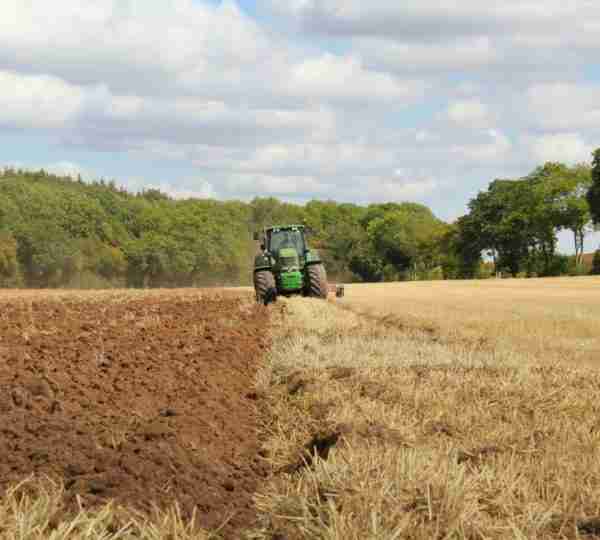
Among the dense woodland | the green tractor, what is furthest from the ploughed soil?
the dense woodland

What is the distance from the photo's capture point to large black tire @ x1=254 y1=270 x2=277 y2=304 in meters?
26.0

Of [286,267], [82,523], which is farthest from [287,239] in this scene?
[82,523]

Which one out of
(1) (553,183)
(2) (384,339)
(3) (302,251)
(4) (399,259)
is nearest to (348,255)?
(4) (399,259)

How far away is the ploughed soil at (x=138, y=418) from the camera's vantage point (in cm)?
580

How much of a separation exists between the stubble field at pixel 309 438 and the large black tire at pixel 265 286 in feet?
32.4

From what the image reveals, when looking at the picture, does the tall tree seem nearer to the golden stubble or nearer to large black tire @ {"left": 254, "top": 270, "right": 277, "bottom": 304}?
large black tire @ {"left": 254, "top": 270, "right": 277, "bottom": 304}

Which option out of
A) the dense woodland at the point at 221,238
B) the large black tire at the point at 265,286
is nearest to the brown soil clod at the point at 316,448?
the large black tire at the point at 265,286

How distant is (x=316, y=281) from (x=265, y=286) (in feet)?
4.54

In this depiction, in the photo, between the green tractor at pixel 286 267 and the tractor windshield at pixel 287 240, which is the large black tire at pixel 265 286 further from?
the tractor windshield at pixel 287 240

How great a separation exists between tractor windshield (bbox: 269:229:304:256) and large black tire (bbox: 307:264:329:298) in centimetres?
73

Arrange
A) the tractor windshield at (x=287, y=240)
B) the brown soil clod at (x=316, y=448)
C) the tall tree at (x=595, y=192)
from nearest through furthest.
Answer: the brown soil clod at (x=316, y=448) < the tractor windshield at (x=287, y=240) < the tall tree at (x=595, y=192)

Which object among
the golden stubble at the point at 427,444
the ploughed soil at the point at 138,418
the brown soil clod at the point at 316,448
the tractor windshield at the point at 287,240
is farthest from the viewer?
the tractor windshield at the point at 287,240

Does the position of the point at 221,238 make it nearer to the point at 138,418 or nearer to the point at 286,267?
the point at 286,267

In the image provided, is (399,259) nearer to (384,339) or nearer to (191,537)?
A: (384,339)
